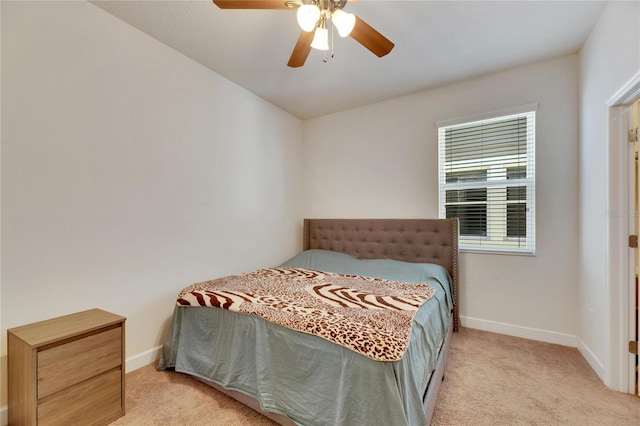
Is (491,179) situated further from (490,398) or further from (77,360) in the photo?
(77,360)

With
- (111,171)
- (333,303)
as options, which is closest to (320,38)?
(333,303)

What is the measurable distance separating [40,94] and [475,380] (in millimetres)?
3446

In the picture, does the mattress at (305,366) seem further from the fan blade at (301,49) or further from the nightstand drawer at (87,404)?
the fan blade at (301,49)

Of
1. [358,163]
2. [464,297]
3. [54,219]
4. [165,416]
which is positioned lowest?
[165,416]

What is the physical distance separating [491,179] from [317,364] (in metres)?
2.54

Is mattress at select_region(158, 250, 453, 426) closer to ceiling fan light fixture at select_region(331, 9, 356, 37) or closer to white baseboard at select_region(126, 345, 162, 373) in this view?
white baseboard at select_region(126, 345, 162, 373)

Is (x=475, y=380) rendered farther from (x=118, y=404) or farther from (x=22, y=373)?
(x=22, y=373)

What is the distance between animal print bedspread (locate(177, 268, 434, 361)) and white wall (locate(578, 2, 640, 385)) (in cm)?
123

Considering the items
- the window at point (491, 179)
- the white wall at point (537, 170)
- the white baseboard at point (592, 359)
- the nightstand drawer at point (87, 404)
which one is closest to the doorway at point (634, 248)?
the white baseboard at point (592, 359)

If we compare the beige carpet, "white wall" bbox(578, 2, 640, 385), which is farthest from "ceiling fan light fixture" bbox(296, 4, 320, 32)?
the beige carpet

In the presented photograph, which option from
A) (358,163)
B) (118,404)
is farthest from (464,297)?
(118,404)

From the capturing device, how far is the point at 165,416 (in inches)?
63.4

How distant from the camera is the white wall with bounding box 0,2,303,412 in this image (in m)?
1.59

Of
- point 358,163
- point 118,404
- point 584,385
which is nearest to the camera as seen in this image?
point 118,404
